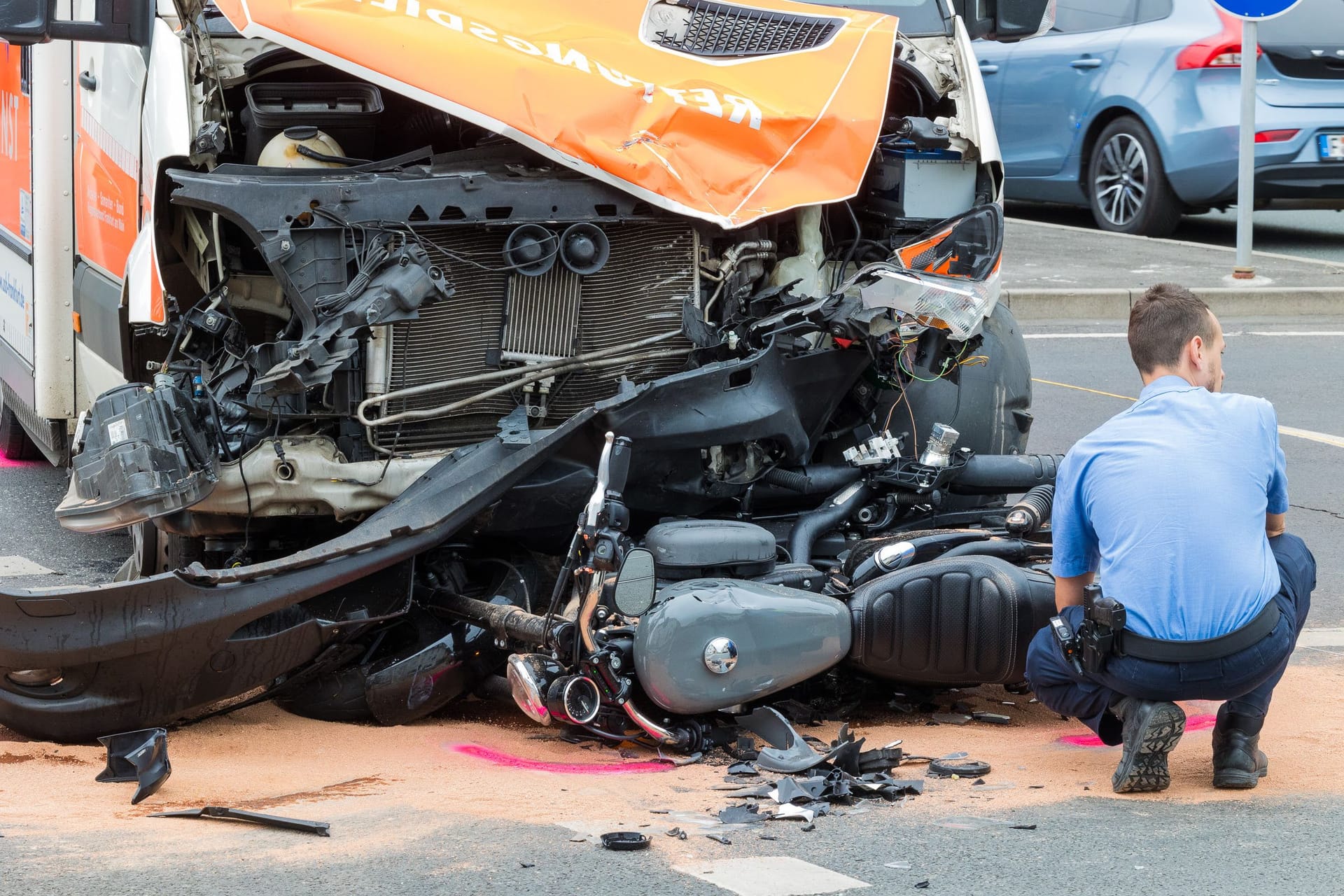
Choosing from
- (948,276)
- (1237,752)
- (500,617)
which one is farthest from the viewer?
(948,276)

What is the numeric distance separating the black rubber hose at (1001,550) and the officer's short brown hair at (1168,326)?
2.58 ft

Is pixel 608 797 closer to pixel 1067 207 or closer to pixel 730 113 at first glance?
pixel 730 113

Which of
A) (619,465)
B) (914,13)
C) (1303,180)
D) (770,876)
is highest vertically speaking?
(914,13)

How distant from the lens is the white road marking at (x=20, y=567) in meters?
6.61

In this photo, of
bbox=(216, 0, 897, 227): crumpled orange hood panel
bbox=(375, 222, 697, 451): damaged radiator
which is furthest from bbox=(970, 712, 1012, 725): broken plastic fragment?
bbox=(216, 0, 897, 227): crumpled orange hood panel

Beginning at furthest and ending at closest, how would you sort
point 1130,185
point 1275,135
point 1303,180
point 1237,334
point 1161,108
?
point 1130,185 → point 1161,108 → point 1303,180 → point 1275,135 → point 1237,334

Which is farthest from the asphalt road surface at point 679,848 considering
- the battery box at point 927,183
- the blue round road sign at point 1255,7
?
the blue round road sign at point 1255,7

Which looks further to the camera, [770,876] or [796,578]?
[796,578]

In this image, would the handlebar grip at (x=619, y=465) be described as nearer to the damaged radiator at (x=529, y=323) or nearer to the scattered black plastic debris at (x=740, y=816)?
the damaged radiator at (x=529, y=323)

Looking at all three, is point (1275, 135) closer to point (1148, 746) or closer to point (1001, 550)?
point (1001, 550)

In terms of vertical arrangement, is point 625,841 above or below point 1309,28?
below

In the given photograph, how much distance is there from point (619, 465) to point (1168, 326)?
1440 mm

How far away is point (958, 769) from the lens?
14.4 ft

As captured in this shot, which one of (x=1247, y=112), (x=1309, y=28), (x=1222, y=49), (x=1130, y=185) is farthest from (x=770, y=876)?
(x=1130, y=185)
